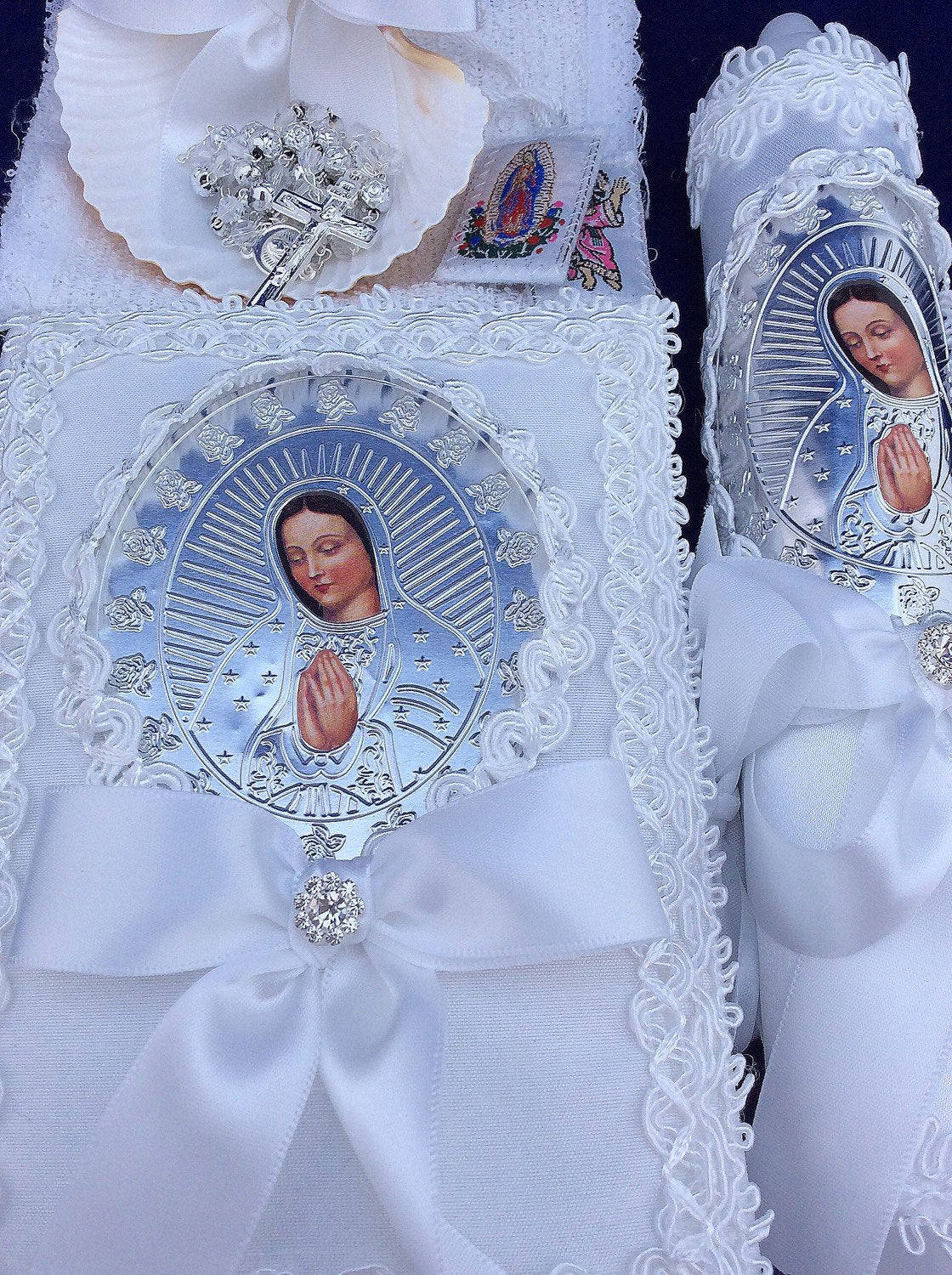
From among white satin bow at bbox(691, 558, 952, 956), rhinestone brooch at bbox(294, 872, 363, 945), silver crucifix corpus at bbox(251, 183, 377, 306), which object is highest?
silver crucifix corpus at bbox(251, 183, 377, 306)

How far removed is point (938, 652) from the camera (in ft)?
2.50

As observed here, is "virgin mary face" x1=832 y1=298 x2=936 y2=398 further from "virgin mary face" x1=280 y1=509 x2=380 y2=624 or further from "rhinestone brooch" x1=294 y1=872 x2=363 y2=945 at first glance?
"rhinestone brooch" x1=294 y1=872 x2=363 y2=945

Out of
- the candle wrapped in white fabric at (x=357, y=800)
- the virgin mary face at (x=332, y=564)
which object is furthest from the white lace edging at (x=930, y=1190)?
the virgin mary face at (x=332, y=564)

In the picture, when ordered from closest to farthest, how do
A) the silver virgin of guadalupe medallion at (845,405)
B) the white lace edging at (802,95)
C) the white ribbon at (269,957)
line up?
the white ribbon at (269,957), the silver virgin of guadalupe medallion at (845,405), the white lace edging at (802,95)

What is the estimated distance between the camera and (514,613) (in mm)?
777

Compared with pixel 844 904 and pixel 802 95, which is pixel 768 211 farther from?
pixel 844 904

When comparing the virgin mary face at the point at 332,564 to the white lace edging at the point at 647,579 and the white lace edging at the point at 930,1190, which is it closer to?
the white lace edging at the point at 647,579

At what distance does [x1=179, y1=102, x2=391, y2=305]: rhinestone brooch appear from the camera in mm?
1048

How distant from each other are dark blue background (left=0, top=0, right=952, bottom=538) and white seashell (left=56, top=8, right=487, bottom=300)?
0.14 meters

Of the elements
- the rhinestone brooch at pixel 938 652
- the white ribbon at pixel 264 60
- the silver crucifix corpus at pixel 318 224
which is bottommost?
the rhinestone brooch at pixel 938 652

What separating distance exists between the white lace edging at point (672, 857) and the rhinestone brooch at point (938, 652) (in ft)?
0.47

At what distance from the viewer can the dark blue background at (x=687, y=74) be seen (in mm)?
1168

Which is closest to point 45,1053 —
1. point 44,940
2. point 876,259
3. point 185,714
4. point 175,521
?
point 44,940

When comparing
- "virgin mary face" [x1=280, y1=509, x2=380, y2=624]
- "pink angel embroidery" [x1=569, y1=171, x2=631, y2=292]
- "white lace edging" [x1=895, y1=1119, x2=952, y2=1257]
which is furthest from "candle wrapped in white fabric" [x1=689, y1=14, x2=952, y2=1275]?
"virgin mary face" [x1=280, y1=509, x2=380, y2=624]
